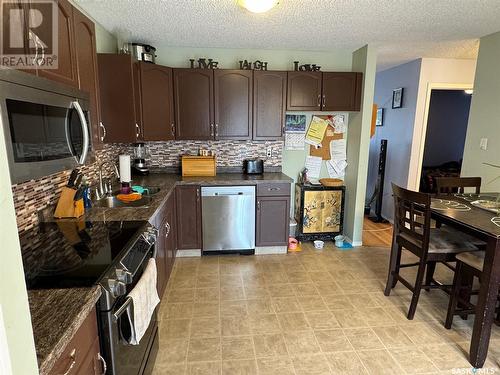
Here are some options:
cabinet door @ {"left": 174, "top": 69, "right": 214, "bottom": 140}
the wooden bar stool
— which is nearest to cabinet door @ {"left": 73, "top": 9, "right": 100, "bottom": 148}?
cabinet door @ {"left": 174, "top": 69, "right": 214, "bottom": 140}

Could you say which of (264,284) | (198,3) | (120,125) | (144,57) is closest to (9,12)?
(198,3)

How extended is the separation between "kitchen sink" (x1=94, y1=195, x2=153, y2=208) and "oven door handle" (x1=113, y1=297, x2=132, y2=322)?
107 cm

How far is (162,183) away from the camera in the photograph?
3.05 m

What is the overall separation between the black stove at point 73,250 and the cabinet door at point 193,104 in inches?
70.9

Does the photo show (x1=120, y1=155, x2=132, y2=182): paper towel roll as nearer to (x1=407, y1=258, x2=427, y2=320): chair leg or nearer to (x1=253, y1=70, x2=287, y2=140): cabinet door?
(x1=253, y1=70, x2=287, y2=140): cabinet door

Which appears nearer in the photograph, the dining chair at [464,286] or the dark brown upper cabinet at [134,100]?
the dining chair at [464,286]

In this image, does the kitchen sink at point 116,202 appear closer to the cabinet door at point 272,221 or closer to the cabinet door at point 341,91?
the cabinet door at point 272,221

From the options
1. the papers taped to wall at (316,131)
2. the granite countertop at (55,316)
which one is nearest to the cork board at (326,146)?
the papers taped to wall at (316,131)

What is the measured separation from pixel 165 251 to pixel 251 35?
225 centimetres

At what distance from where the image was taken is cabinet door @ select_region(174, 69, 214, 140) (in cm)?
326

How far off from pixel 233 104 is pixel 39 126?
2476mm

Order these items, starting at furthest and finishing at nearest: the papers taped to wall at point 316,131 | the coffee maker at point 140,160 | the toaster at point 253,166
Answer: the papers taped to wall at point 316,131 → the toaster at point 253,166 → the coffee maker at point 140,160

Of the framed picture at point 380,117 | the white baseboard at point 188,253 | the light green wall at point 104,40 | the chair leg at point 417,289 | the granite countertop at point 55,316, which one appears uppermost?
the light green wall at point 104,40

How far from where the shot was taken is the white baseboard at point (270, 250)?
3.50 m
